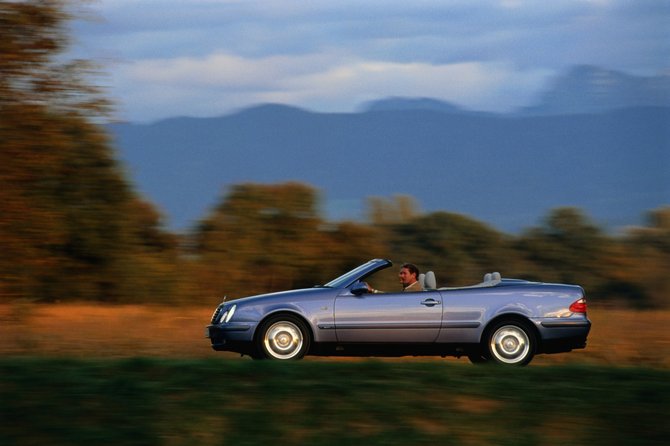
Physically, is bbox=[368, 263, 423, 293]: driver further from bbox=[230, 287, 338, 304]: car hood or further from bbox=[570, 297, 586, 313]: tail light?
bbox=[570, 297, 586, 313]: tail light

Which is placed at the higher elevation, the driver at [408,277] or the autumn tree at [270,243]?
the autumn tree at [270,243]

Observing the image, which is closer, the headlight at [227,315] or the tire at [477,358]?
the headlight at [227,315]

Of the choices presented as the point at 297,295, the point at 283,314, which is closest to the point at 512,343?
the point at 297,295

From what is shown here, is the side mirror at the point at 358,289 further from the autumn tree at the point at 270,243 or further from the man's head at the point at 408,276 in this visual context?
the autumn tree at the point at 270,243

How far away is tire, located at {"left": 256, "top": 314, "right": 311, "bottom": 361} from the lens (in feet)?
38.1

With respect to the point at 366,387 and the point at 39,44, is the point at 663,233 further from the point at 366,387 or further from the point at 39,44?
the point at 366,387

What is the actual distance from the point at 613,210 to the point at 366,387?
29284 mm

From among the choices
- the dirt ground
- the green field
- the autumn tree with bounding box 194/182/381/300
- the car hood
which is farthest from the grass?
the autumn tree with bounding box 194/182/381/300

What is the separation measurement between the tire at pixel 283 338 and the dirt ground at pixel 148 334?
1.47 metres

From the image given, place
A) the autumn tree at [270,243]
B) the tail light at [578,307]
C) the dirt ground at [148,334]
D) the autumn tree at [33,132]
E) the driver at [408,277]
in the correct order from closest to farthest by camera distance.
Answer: the tail light at [578,307], the driver at [408,277], the dirt ground at [148,334], the autumn tree at [33,132], the autumn tree at [270,243]

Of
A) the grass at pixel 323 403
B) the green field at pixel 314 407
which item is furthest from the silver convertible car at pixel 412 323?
the green field at pixel 314 407

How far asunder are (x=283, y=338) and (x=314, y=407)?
3653 mm

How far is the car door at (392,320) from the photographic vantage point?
11555mm

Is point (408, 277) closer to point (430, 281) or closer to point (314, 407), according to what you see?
point (430, 281)
